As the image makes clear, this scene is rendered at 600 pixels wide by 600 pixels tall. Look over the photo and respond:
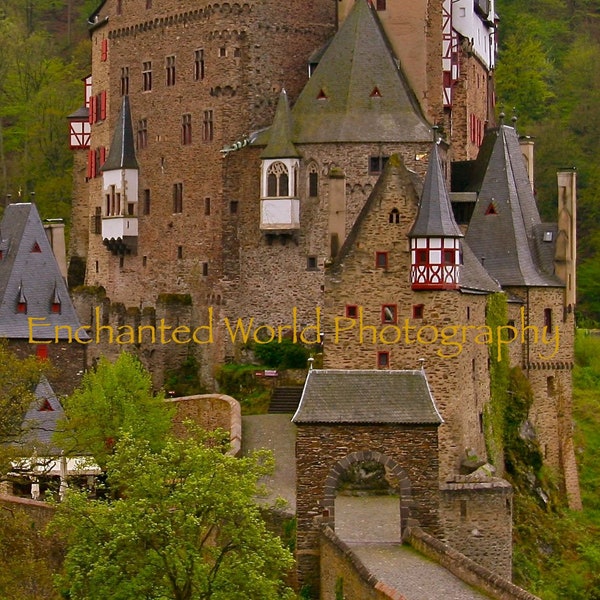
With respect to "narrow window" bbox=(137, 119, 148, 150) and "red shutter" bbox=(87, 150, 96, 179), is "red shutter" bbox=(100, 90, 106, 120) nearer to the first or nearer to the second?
"red shutter" bbox=(87, 150, 96, 179)

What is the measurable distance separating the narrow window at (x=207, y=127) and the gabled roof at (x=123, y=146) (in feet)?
11.4

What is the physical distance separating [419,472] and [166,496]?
5.99 meters

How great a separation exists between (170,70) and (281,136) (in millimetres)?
6200

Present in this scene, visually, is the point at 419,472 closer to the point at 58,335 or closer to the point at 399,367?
the point at 399,367

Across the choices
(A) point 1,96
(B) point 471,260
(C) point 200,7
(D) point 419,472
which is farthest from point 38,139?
(D) point 419,472

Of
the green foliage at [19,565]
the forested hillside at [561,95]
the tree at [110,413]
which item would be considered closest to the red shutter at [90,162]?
Result: the tree at [110,413]

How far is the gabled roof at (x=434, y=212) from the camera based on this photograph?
54.5m

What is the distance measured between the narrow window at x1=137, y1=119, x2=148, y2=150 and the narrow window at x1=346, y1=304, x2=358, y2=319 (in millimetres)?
18249

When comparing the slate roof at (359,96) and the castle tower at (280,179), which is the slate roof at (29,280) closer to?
the castle tower at (280,179)

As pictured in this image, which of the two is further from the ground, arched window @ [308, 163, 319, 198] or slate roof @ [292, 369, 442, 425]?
arched window @ [308, 163, 319, 198]

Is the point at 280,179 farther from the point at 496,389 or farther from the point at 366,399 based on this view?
the point at 366,399

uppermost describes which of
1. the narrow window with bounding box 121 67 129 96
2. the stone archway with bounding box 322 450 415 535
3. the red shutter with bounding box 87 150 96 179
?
the narrow window with bounding box 121 67 129 96

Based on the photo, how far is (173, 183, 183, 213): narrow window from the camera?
6962 cm

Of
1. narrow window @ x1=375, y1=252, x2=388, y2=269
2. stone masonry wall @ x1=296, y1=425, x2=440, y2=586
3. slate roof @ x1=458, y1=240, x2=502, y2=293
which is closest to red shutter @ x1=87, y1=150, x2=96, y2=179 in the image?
slate roof @ x1=458, y1=240, x2=502, y2=293
